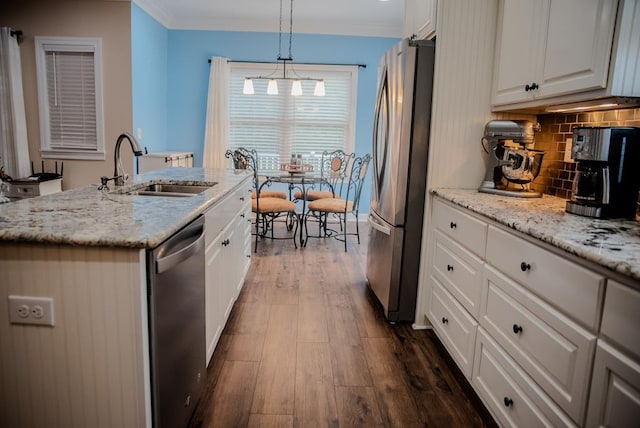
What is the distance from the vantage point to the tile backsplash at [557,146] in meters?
2.18

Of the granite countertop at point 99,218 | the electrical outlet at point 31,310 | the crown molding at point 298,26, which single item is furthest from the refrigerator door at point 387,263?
the crown molding at point 298,26

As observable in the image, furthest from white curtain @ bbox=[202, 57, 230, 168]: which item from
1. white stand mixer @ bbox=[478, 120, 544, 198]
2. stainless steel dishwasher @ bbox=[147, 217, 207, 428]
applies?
stainless steel dishwasher @ bbox=[147, 217, 207, 428]

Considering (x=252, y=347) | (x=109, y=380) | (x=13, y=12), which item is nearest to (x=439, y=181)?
(x=252, y=347)

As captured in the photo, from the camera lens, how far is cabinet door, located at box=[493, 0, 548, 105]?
6.72 ft

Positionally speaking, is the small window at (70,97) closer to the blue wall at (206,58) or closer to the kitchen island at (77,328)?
the blue wall at (206,58)

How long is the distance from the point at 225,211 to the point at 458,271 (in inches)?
50.7

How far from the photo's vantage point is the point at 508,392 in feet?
5.32

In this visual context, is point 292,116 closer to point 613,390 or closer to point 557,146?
point 557,146

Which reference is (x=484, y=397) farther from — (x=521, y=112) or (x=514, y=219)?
(x=521, y=112)

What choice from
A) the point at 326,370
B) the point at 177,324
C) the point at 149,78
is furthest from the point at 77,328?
the point at 149,78

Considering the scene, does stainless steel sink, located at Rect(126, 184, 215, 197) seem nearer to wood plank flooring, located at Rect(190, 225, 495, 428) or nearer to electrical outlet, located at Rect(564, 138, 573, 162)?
wood plank flooring, located at Rect(190, 225, 495, 428)

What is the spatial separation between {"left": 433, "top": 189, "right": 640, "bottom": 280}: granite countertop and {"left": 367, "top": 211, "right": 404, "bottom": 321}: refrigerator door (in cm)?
57

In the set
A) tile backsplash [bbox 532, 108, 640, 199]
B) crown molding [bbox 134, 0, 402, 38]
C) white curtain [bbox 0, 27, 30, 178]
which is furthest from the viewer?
crown molding [bbox 134, 0, 402, 38]

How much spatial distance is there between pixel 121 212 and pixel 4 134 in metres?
3.97
